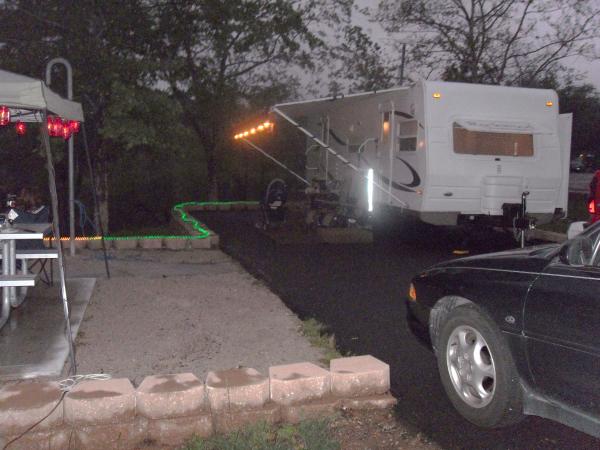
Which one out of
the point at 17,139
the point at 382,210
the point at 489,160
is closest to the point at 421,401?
the point at 489,160

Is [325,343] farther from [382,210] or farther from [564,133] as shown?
[564,133]

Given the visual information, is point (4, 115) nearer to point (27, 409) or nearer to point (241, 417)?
point (27, 409)

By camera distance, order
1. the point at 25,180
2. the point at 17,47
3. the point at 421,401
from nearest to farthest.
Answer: the point at 421,401, the point at 17,47, the point at 25,180

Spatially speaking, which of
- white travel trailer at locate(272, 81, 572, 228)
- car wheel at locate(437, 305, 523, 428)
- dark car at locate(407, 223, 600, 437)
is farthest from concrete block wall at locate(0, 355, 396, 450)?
white travel trailer at locate(272, 81, 572, 228)

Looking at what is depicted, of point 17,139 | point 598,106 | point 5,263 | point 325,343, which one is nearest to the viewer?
point 325,343

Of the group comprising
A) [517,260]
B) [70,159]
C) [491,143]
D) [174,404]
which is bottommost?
[174,404]

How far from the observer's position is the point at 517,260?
12.9 ft

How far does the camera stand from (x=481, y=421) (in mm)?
3920

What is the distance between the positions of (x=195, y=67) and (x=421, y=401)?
15909 mm

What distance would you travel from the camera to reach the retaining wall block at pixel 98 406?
367cm

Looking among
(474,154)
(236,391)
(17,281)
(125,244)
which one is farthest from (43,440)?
(474,154)

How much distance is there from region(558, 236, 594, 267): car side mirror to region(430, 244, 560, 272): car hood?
0.50 feet

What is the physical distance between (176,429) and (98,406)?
450 mm

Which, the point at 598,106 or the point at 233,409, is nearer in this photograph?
the point at 233,409
